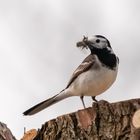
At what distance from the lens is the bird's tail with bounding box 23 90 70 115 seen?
26.0 ft

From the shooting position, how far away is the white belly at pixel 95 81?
804cm

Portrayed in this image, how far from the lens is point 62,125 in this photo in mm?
6398

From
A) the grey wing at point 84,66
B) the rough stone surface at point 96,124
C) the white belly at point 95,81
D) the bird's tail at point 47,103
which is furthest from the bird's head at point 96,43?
the rough stone surface at point 96,124

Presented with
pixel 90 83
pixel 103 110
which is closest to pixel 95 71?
pixel 90 83

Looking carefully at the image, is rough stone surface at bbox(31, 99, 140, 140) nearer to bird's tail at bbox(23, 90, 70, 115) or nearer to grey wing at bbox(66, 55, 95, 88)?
bird's tail at bbox(23, 90, 70, 115)

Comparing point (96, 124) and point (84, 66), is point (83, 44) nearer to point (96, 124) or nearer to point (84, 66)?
point (84, 66)

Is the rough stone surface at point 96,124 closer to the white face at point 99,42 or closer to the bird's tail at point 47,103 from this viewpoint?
the bird's tail at point 47,103

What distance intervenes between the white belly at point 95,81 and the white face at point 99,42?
1.74ft

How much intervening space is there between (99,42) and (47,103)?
1.20 meters

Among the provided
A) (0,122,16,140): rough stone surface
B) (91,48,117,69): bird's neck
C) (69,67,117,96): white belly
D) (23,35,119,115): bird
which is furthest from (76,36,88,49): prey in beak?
(0,122,16,140): rough stone surface

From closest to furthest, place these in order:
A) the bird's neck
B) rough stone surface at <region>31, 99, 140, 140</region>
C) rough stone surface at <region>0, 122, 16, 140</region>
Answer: rough stone surface at <region>31, 99, 140, 140</region> < rough stone surface at <region>0, 122, 16, 140</region> < the bird's neck

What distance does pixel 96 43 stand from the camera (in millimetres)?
8531

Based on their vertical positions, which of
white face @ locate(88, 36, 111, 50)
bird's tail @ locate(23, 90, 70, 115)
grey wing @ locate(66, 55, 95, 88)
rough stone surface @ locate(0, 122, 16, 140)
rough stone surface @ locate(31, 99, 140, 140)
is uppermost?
white face @ locate(88, 36, 111, 50)

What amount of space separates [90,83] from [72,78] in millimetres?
355
